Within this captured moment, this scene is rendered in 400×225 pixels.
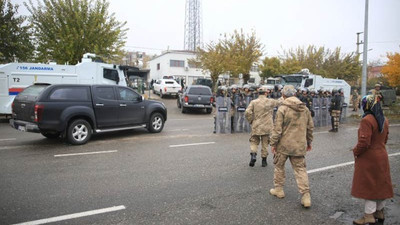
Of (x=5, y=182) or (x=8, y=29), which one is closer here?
(x=5, y=182)

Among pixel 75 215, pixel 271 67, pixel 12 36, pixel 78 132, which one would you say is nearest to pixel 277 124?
pixel 75 215

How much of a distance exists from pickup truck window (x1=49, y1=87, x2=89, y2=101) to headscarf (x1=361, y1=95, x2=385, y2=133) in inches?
301

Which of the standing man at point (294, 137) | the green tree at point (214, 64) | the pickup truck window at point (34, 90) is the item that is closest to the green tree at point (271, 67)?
the green tree at point (214, 64)

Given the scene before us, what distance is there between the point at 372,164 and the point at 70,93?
7900mm

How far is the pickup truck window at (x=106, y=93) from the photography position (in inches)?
371

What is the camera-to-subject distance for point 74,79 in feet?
50.6

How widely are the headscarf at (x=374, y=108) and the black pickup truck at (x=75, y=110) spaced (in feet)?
24.4

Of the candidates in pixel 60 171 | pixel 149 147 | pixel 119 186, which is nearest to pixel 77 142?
pixel 149 147

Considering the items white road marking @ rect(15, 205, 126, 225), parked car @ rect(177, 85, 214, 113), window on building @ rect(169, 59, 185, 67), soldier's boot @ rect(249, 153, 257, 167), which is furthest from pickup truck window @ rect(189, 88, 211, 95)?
window on building @ rect(169, 59, 185, 67)

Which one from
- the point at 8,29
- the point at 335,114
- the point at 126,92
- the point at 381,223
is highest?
the point at 8,29

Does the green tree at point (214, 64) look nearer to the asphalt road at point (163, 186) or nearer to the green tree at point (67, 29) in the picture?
the green tree at point (67, 29)

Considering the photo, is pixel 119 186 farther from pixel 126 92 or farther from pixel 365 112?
pixel 126 92

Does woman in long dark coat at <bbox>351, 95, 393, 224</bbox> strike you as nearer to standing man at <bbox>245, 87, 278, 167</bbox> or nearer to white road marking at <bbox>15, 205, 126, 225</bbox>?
standing man at <bbox>245, 87, 278, 167</bbox>

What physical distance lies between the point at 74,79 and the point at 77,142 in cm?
776
